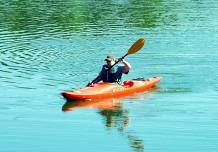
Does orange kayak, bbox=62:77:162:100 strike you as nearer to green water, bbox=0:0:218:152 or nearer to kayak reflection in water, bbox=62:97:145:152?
kayak reflection in water, bbox=62:97:145:152

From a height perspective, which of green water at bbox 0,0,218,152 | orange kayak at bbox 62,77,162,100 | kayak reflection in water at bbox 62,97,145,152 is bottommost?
kayak reflection in water at bbox 62,97,145,152

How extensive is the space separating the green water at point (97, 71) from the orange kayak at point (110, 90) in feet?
0.87

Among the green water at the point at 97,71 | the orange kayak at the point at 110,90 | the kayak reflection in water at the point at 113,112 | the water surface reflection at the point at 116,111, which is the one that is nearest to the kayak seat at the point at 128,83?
the orange kayak at the point at 110,90

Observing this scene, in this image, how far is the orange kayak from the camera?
20198 mm

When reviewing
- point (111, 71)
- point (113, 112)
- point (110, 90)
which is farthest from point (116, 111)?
point (111, 71)

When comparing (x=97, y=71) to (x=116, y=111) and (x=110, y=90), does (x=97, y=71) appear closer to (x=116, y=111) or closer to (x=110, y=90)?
(x=110, y=90)

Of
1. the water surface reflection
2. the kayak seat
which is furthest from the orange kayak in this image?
the water surface reflection

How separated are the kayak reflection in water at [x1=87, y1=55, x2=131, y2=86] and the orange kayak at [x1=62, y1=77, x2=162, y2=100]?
239mm

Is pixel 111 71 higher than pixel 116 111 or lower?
higher

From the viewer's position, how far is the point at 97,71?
82.2 ft

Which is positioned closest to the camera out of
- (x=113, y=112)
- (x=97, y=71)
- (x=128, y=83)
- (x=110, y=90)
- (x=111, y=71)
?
(x=113, y=112)

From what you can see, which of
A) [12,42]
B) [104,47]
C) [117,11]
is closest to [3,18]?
[117,11]

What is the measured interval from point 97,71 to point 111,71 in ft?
12.7

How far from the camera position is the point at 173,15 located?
4109 centimetres
